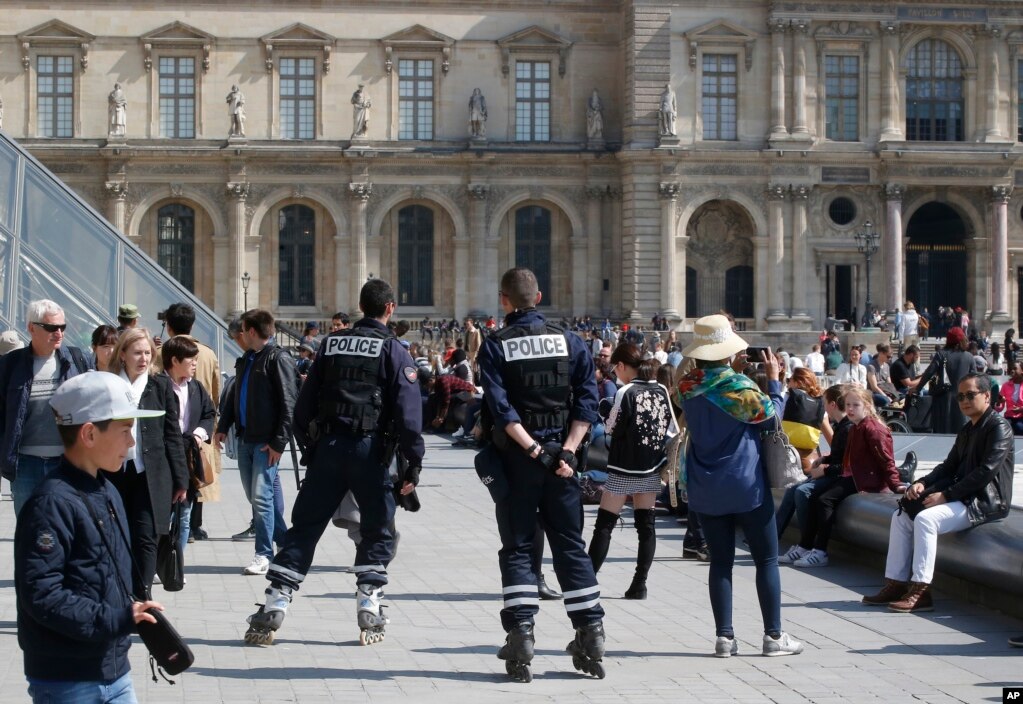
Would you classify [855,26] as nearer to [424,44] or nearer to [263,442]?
[424,44]

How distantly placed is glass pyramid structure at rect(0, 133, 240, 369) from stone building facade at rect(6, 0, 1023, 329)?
2870 cm

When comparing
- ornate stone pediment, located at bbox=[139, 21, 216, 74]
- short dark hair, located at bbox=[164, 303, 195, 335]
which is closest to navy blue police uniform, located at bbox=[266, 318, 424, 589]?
short dark hair, located at bbox=[164, 303, 195, 335]

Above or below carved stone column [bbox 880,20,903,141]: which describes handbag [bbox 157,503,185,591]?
below

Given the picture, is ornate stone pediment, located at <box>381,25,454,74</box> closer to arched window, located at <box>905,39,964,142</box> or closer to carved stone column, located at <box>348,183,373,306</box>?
carved stone column, located at <box>348,183,373,306</box>

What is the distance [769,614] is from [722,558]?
40cm

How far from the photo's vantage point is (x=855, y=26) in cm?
4803

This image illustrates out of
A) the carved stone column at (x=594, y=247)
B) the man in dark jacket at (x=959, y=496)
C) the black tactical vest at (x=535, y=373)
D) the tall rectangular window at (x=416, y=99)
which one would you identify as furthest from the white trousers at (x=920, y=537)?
the tall rectangular window at (x=416, y=99)

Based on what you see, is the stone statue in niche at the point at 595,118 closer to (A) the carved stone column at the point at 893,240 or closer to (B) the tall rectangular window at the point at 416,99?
(B) the tall rectangular window at the point at 416,99

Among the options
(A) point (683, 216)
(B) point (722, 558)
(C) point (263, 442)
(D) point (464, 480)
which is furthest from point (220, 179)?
(B) point (722, 558)

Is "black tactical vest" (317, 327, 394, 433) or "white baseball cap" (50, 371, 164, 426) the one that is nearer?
"white baseball cap" (50, 371, 164, 426)

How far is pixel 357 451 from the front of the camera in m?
9.23

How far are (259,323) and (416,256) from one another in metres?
37.5

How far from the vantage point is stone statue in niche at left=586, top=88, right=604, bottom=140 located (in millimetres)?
48594

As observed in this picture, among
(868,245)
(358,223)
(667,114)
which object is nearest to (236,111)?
(358,223)
